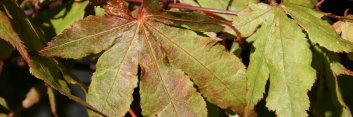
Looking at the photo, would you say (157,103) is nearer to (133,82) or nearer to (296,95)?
(133,82)

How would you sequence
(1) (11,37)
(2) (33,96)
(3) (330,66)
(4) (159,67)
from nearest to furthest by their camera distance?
1. (1) (11,37)
2. (4) (159,67)
3. (3) (330,66)
4. (2) (33,96)

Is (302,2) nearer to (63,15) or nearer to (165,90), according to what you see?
(165,90)

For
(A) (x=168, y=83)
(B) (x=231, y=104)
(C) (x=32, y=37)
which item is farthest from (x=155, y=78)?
(C) (x=32, y=37)

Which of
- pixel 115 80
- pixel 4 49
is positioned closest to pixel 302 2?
pixel 115 80

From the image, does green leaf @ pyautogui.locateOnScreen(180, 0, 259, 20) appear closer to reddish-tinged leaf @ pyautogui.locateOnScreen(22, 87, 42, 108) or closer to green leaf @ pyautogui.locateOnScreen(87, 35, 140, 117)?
green leaf @ pyautogui.locateOnScreen(87, 35, 140, 117)

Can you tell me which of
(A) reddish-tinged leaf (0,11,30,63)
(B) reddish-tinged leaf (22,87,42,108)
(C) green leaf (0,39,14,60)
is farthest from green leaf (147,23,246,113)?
(B) reddish-tinged leaf (22,87,42,108)

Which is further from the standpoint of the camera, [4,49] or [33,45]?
[4,49]
